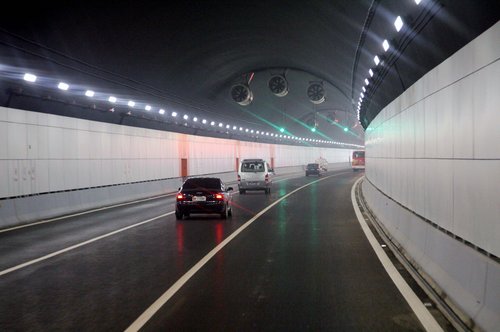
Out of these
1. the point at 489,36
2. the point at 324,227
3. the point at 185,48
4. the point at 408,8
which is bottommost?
the point at 324,227

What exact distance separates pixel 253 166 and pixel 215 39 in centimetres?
1470

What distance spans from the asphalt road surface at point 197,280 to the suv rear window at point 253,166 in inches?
727

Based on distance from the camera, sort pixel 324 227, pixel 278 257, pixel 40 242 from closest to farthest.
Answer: pixel 278 257 → pixel 40 242 → pixel 324 227

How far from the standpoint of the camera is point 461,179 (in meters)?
7.66

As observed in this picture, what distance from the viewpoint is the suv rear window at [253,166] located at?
3538 centimetres

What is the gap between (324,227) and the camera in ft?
54.3

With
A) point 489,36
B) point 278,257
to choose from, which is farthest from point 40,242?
point 489,36

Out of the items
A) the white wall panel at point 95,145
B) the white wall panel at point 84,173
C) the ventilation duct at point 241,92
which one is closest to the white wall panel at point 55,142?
the white wall panel at point 84,173

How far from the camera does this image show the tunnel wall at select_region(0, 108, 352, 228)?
746 inches

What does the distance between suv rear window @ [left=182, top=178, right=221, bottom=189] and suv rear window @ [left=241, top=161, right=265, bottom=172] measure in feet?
50.5

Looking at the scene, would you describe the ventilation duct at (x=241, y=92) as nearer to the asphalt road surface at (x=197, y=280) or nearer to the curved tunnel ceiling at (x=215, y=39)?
the curved tunnel ceiling at (x=215, y=39)

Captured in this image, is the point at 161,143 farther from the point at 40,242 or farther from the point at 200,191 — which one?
the point at 40,242

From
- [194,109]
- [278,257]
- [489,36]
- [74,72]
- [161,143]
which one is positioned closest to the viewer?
[489,36]

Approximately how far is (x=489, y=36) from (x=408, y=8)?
13.6 feet
